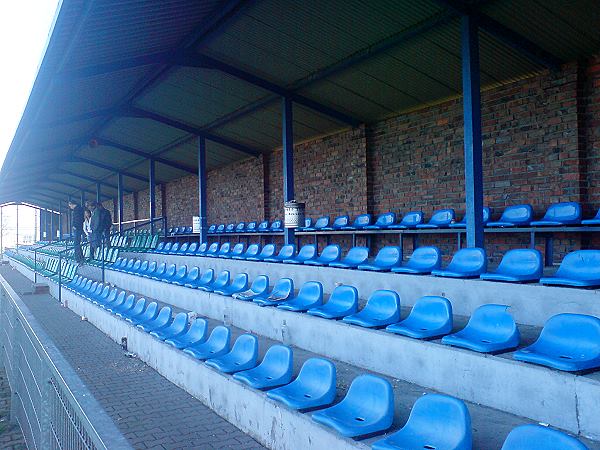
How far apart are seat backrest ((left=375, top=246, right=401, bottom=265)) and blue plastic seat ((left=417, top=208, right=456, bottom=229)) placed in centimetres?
130

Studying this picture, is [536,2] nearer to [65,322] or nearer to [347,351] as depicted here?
[347,351]

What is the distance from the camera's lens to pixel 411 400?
371 cm

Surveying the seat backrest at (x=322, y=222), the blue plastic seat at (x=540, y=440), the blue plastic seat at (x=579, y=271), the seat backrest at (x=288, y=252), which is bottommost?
the blue plastic seat at (x=540, y=440)

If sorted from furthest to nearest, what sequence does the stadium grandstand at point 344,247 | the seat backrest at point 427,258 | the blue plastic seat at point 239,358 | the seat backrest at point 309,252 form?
the seat backrest at point 309,252
the seat backrest at point 427,258
the blue plastic seat at point 239,358
the stadium grandstand at point 344,247

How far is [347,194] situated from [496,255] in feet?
13.2

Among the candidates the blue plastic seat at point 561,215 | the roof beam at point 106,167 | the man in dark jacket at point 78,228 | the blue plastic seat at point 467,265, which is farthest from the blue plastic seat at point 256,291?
the roof beam at point 106,167

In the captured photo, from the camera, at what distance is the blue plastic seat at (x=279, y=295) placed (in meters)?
6.34

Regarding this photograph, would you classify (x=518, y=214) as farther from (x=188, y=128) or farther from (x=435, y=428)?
(x=188, y=128)

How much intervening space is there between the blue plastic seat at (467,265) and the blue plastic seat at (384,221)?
329 cm

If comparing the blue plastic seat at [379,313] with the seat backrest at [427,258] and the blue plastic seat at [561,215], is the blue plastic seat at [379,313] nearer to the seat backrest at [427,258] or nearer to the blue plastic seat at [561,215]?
the seat backrest at [427,258]

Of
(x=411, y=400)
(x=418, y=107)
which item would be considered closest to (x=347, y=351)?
(x=411, y=400)

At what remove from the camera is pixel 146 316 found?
7.58 meters

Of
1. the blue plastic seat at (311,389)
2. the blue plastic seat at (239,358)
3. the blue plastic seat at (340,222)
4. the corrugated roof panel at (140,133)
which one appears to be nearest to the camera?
the blue plastic seat at (311,389)

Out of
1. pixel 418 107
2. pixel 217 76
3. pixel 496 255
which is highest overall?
pixel 217 76
